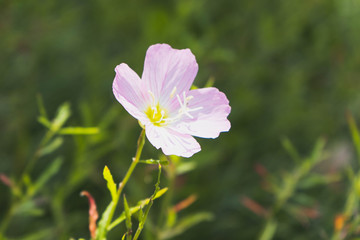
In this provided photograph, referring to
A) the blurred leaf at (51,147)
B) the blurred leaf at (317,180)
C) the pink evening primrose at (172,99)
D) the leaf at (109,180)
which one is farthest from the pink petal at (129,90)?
the blurred leaf at (317,180)

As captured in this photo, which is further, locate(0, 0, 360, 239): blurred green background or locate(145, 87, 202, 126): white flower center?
locate(0, 0, 360, 239): blurred green background

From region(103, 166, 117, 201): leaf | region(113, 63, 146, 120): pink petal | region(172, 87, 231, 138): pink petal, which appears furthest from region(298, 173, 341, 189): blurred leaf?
region(103, 166, 117, 201): leaf

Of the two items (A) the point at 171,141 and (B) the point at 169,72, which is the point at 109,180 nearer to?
(A) the point at 171,141

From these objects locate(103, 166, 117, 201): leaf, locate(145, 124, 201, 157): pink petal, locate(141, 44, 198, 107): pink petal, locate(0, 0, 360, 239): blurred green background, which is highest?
locate(0, 0, 360, 239): blurred green background

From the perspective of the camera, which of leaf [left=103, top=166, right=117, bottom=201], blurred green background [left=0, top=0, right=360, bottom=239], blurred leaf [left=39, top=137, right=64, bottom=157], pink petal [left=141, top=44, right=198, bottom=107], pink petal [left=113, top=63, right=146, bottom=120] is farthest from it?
blurred green background [left=0, top=0, right=360, bottom=239]

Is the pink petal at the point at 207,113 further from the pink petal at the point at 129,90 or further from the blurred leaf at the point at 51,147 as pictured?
the blurred leaf at the point at 51,147

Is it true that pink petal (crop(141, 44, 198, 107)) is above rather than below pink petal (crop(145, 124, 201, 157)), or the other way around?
above

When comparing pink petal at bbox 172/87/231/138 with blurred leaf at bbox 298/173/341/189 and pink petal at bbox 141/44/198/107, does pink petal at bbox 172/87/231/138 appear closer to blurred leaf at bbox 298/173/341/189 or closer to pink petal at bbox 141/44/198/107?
pink petal at bbox 141/44/198/107
